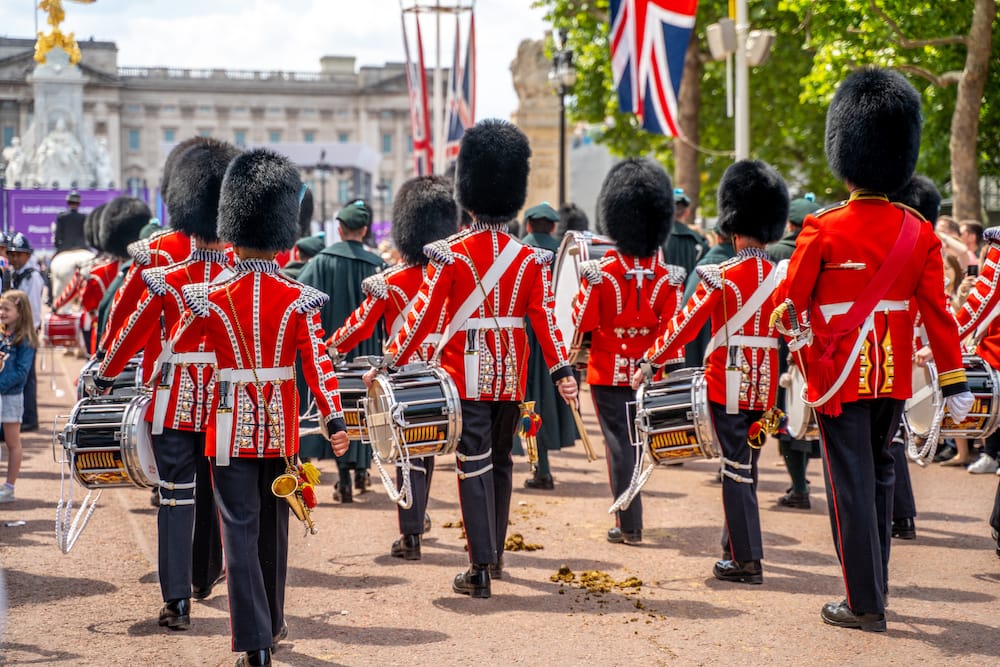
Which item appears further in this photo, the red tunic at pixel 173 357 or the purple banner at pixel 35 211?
the purple banner at pixel 35 211

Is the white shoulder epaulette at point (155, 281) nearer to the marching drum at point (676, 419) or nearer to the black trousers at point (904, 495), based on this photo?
the marching drum at point (676, 419)

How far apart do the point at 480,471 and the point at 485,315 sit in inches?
26.8

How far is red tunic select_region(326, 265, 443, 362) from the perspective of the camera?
7.63m

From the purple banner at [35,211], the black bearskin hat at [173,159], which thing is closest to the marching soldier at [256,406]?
the black bearskin hat at [173,159]

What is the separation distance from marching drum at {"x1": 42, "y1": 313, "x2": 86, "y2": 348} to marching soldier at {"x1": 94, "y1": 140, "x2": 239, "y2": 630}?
7.82 metres

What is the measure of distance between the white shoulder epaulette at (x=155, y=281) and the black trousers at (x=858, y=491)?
2572 millimetres

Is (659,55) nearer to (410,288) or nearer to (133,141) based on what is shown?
(410,288)

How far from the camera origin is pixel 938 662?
5273mm

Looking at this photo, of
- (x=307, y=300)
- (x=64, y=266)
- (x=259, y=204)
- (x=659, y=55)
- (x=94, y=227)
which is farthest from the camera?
(x=64, y=266)

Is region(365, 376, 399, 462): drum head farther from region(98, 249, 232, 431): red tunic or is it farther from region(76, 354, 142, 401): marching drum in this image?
region(76, 354, 142, 401): marching drum

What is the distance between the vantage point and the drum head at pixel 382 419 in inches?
245

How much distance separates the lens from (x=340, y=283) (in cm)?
894

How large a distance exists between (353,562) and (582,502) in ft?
7.19

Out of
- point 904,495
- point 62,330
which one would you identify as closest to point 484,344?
point 904,495
